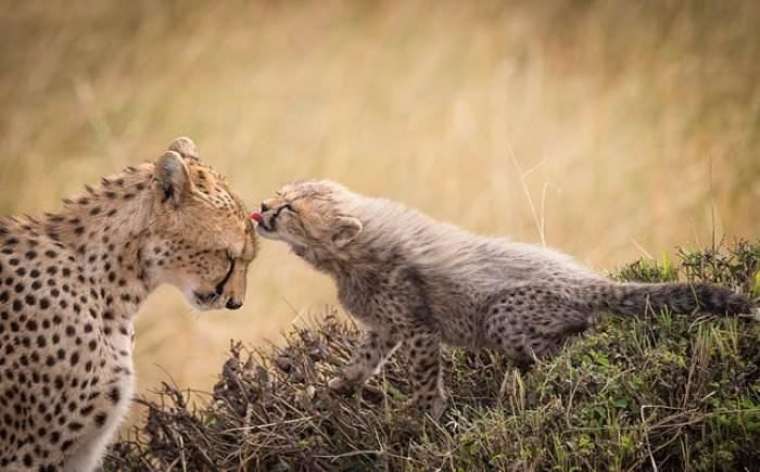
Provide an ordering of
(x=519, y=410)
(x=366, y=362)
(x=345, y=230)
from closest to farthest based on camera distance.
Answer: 1. (x=519, y=410)
2. (x=366, y=362)
3. (x=345, y=230)

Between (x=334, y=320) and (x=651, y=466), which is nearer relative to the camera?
(x=651, y=466)

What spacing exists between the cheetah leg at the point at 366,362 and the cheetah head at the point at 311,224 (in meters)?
0.40

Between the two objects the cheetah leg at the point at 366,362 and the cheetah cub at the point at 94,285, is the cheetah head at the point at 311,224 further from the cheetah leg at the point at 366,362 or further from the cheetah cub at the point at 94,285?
the cheetah cub at the point at 94,285

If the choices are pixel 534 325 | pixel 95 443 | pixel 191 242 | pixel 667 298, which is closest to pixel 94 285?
pixel 191 242

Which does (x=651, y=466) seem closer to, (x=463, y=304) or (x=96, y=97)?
(x=463, y=304)

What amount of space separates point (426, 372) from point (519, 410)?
0.46 metres

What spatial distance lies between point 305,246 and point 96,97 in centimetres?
267

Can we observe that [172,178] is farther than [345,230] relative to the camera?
No

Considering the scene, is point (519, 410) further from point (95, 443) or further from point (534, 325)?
point (95, 443)

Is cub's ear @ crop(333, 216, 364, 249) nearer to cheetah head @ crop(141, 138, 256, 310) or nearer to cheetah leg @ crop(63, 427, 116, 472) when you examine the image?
cheetah head @ crop(141, 138, 256, 310)

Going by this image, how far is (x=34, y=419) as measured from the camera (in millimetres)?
3936

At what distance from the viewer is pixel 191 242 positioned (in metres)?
4.13

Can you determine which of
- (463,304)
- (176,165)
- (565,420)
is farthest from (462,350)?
(176,165)

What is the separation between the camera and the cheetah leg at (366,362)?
4474mm
